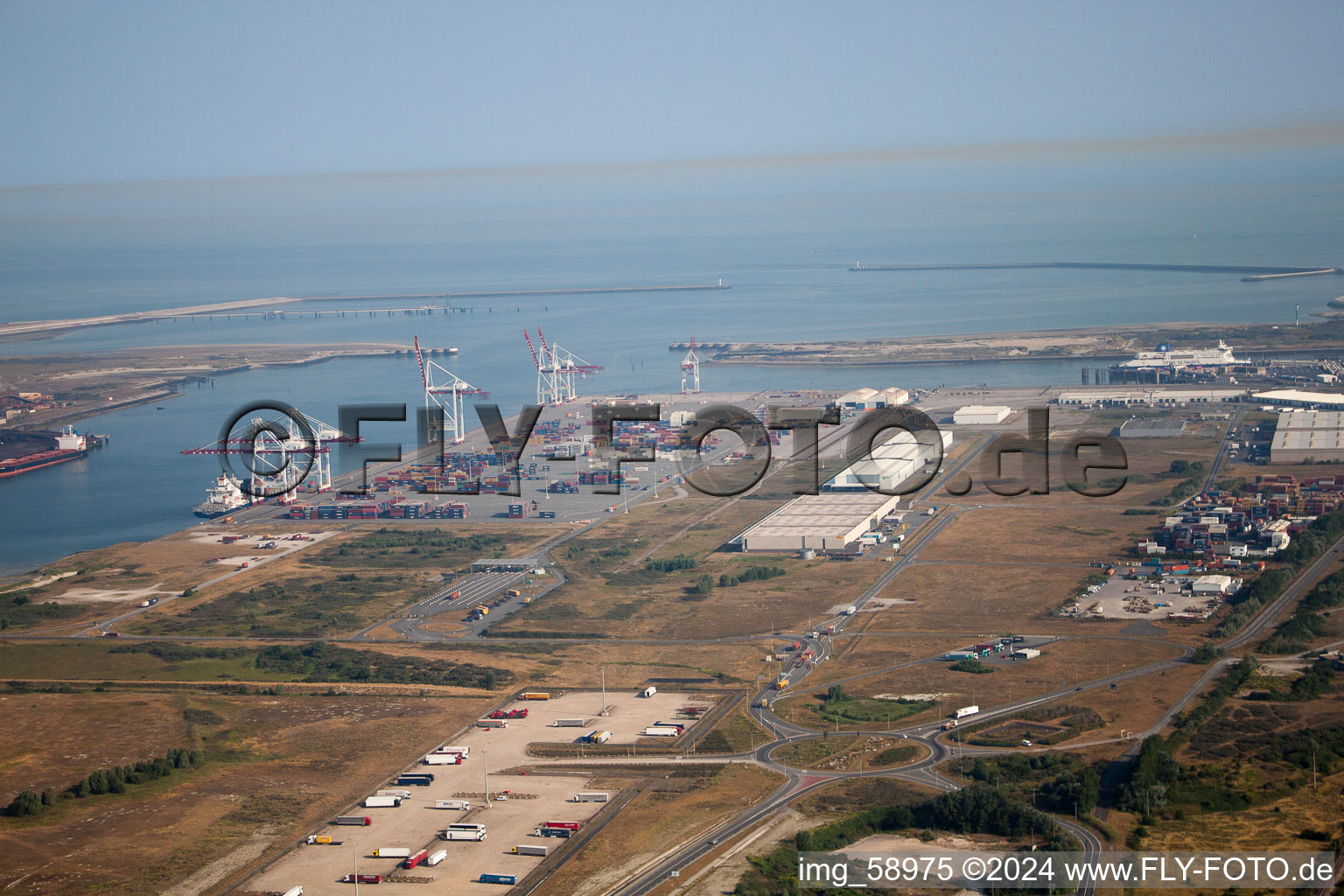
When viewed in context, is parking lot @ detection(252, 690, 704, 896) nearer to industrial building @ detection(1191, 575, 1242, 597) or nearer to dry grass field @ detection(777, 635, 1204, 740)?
dry grass field @ detection(777, 635, 1204, 740)

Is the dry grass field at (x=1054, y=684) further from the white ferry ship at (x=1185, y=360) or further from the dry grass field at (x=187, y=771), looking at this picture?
the white ferry ship at (x=1185, y=360)

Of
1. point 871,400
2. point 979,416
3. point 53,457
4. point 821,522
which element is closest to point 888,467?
point 821,522

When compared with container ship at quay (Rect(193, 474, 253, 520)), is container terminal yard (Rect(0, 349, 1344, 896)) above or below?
below

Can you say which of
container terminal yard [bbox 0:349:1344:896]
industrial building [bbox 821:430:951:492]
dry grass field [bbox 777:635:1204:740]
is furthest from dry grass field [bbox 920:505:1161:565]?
dry grass field [bbox 777:635:1204:740]

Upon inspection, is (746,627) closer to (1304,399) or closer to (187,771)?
(187,771)

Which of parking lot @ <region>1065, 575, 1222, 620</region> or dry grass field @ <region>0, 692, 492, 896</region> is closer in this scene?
dry grass field @ <region>0, 692, 492, 896</region>

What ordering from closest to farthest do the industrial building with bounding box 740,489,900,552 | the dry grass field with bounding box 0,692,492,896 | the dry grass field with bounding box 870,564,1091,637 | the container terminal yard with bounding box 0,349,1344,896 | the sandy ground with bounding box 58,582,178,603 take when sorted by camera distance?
the dry grass field with bounding box 0,692,492,896 → the container terminal yard with bounding box 0,349,1344,896 → the dry grass field with bounding box 870,564,1091,637 → the sandy ground with bounding box 58,582,178,603 → the industrial building with bounding box 740,489,900,552

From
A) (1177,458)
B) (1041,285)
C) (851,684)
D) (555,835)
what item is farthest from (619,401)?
(1041,285)
